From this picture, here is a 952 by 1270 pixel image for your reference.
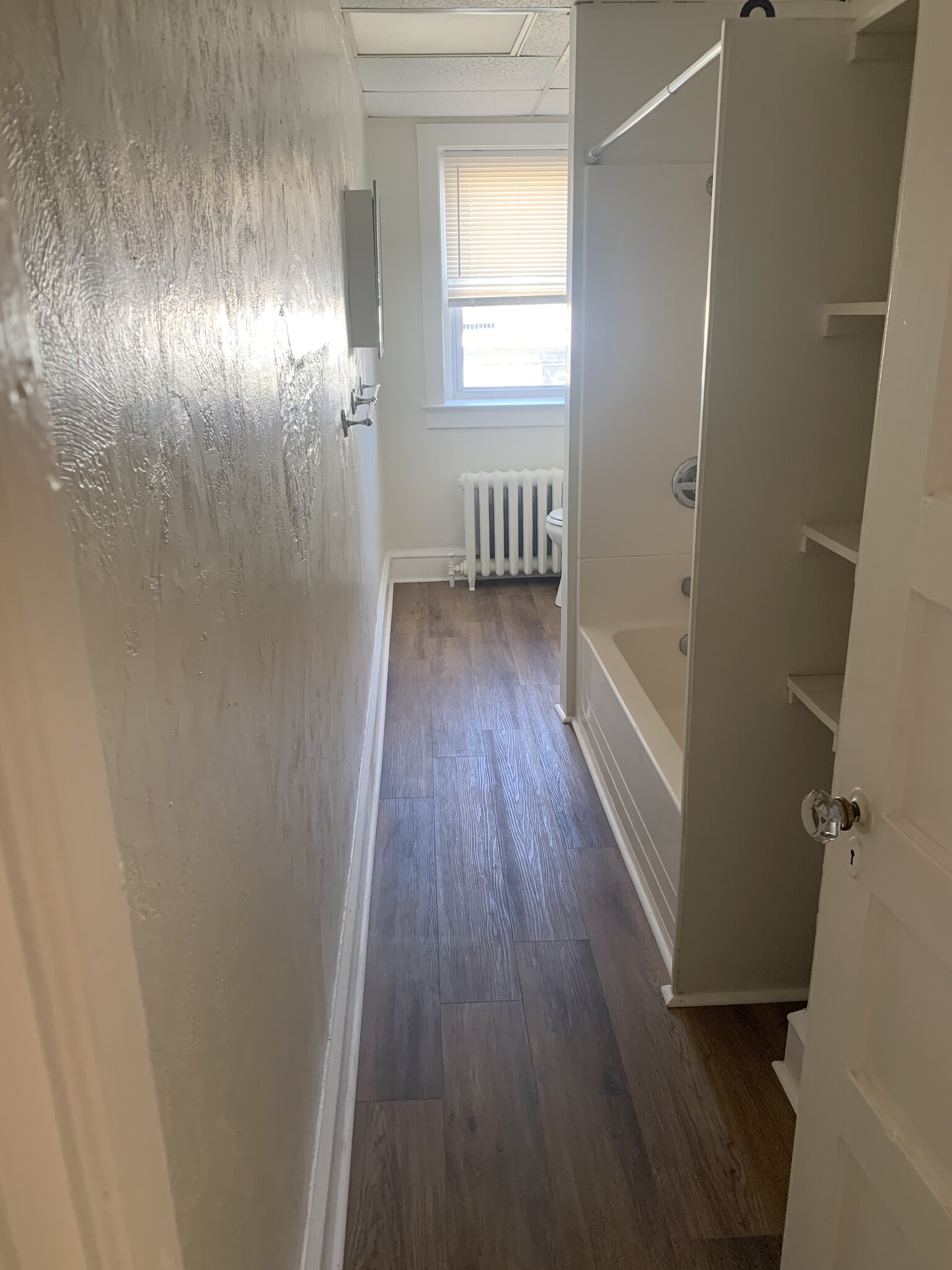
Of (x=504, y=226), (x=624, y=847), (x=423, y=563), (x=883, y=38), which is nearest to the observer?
(x=883, y=38)

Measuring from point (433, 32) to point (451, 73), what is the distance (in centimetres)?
53

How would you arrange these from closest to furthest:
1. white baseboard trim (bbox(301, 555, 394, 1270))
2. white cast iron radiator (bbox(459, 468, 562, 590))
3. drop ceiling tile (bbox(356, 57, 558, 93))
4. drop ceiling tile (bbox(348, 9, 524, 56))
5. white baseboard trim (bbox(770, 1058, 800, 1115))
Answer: white baseboard trim (bbox(301, 555, 394, 1270)), white baseboard trim (bbox(770, 1058, 800, 1115)), drop ceiling tile (bbox(348, 9, 524, 56)), drop ceiling tile (bbox(356, 57, 558, 93)), white cast iron radiator (bbox(459, 468, 562, 590))

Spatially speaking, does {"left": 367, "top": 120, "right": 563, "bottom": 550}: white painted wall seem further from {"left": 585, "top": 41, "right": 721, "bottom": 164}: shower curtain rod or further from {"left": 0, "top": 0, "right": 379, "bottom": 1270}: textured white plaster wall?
{"left": 0, "top": 0, "right": 379, "bottom": 1270}: textured white plaster wall

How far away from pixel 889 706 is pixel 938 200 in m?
0.51

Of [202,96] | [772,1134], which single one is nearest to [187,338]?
[202,96]

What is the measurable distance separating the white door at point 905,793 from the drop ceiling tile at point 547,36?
2.46 meters

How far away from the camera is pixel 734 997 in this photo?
2.03 m

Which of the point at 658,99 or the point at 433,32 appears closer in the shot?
the point at 658,99

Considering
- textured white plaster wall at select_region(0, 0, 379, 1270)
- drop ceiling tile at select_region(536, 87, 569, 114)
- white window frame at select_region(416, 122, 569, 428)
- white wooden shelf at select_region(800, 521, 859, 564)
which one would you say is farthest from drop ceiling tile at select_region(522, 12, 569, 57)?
white wooden shelf at select_region(800, 521, 859, 564)

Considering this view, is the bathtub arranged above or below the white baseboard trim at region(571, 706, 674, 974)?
above

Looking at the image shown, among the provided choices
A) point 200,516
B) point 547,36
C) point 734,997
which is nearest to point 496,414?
point 547,36

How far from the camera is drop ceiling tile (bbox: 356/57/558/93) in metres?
3.45

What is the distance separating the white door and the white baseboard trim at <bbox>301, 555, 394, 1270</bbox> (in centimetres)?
73

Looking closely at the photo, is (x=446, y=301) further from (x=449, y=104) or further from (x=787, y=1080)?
(x=787, y=1080)
